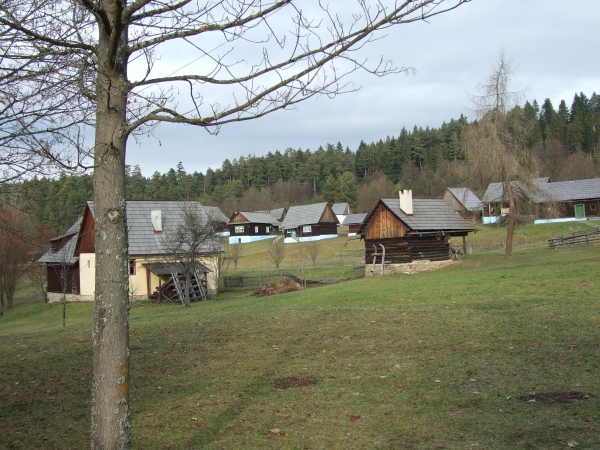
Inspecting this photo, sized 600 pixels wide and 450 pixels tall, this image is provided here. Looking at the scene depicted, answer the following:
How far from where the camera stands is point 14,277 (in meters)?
40.5

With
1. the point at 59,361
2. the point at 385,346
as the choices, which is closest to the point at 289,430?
the point at 385,346

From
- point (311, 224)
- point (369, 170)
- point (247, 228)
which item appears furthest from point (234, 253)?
point (369, 170)

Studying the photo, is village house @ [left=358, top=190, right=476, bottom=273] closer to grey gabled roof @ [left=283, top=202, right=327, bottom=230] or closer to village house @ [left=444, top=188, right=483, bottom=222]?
grey gabled roof @ [left=283, top=202, right=327, bottom=230]

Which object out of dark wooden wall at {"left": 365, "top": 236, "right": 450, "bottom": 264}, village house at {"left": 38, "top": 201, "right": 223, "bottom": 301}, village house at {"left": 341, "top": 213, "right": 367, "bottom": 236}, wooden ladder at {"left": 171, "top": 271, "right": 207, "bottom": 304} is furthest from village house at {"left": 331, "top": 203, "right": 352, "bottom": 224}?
wooden ladder at {"left": 171, "top": 271, "right": 207, "bottom": 304}

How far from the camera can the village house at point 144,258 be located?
3394 cm

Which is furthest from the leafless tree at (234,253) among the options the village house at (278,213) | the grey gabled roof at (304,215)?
the village house at (278,213)

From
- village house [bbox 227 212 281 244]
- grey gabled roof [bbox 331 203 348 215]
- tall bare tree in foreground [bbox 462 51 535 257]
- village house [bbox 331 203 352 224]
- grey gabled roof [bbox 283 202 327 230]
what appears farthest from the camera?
grey gabled roof [bbox 331 203 348 215]

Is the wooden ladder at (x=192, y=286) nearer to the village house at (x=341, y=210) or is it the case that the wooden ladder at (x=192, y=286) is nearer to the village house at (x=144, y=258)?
the village house at (x=144, y=258)

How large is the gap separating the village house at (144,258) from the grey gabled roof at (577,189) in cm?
4379

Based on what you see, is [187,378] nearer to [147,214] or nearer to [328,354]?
[328,354]

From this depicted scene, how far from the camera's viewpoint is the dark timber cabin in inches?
1270

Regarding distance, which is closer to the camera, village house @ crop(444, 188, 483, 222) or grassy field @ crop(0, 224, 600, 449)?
grassy field @ crop(0, 224, 600, 449)

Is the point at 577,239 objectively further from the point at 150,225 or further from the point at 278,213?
the point at 278,213

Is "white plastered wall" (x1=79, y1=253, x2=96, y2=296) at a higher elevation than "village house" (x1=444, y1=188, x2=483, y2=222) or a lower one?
lower
